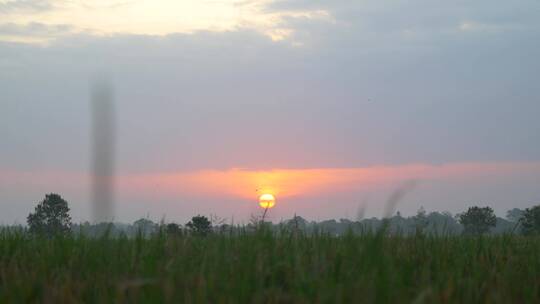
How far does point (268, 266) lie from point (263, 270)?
7.9 inches

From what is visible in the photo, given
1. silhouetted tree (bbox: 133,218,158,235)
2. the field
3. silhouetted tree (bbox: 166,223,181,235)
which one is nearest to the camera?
the field

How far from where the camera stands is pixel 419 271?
5359mm

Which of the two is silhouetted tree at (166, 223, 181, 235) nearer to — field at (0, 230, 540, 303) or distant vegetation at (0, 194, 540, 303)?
distant vegetation at (0, 194, 540, 303)

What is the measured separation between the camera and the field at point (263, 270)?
3.99m

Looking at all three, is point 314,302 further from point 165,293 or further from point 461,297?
point 461,297

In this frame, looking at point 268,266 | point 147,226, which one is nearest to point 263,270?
point 268,266

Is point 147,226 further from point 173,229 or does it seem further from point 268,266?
point 268,266

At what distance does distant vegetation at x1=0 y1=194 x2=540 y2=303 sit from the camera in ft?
13.2

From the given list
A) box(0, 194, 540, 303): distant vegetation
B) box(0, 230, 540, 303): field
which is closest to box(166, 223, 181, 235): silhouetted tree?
box(0, 194, 540, 303): distant vegetation

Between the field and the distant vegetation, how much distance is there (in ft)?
0.03

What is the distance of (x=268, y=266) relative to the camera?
4.89 meters

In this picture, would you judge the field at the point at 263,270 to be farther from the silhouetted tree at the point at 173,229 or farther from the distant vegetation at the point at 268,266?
the silhouetted tree at the point at 173,229

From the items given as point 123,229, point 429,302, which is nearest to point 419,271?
point 429,302

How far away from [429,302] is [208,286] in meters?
1.27
